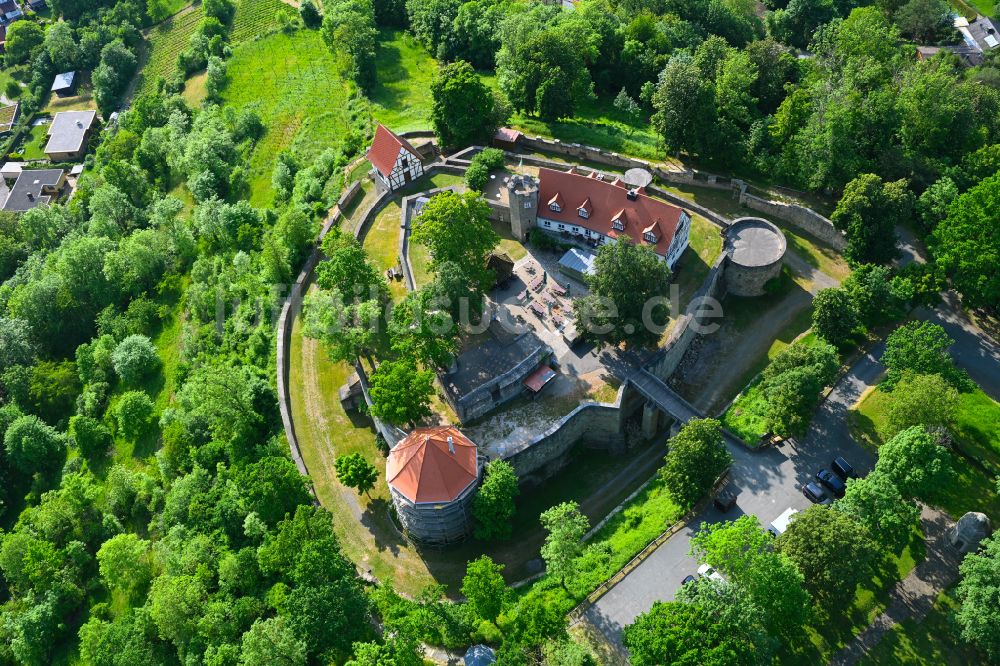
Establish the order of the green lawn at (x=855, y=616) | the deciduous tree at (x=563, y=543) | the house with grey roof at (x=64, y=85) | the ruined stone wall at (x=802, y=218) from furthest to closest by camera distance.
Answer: the house with grey roof at (x=64, y=85) → the ruined stone wall at (x=802, y=218) → the deciduous tree at (x=563, y=543) → the green lawn at (x=855, y=616)

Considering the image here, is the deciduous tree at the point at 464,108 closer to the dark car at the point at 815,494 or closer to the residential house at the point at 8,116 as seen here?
the dark car at the point at 815,494

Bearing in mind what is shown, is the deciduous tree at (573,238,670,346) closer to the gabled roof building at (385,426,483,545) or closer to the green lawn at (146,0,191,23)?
the gabled roof building at (385,426,483,545)

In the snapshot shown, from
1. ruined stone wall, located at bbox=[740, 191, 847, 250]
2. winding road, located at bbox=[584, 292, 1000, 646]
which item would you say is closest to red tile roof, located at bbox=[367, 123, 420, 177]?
ruined stone wall, located at bbox=[740, 191, 847, 250]

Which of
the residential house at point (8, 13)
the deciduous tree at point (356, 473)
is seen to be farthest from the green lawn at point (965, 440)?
the residential house at point (8, 13)

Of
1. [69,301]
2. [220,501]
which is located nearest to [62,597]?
[220,501]

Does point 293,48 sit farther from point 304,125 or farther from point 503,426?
point 503,426

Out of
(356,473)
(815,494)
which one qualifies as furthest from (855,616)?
(356,473)
